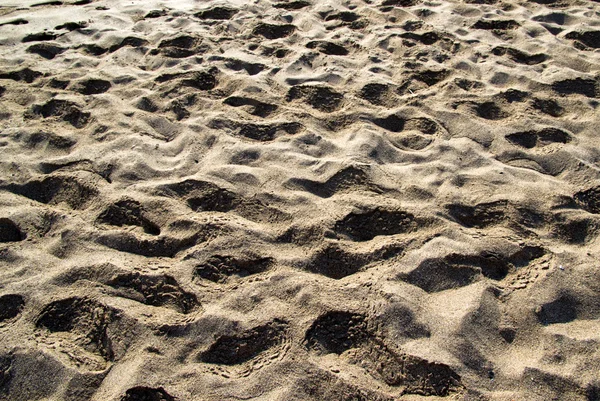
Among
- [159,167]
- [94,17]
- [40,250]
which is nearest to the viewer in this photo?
[40,250]

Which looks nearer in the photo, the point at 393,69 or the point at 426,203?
the point at 426,203

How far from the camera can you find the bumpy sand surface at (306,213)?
1.81 meters

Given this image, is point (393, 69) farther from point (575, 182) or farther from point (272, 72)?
point (575, 182)

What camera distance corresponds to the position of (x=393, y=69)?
3.47m

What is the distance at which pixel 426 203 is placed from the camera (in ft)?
7.92

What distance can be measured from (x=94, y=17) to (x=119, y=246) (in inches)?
113

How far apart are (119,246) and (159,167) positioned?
554 mm

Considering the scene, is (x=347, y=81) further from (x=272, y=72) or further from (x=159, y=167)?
(x=159, y=167)

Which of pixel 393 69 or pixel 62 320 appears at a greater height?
pixel 393 69

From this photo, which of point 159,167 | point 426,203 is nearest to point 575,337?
point 426,203

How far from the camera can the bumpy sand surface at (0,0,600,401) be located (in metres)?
1.81

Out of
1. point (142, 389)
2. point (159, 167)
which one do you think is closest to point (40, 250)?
point (159, 167)

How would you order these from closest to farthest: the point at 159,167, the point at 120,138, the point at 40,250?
the point at 40,250, the point at 159,167, the point at 120,138

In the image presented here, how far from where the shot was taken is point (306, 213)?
7.80ft
